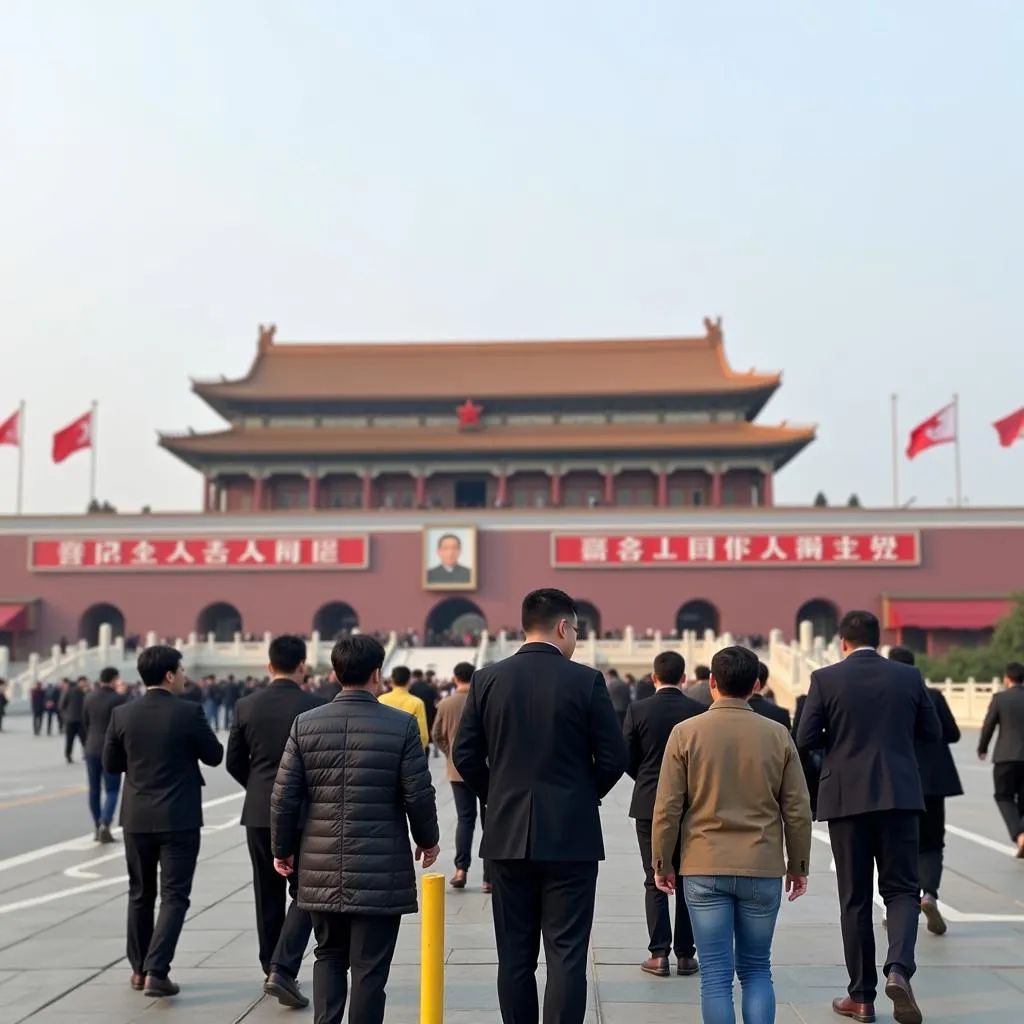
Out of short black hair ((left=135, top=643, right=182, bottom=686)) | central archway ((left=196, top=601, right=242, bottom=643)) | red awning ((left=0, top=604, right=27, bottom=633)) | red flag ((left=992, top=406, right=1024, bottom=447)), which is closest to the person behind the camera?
short black hair ((left=135, top=643, right=182, bottom=686))

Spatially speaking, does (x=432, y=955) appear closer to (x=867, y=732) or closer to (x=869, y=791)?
(x=869, y=791)

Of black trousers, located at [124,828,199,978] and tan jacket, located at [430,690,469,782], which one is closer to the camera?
black trousers, located at [124,828,199,978]

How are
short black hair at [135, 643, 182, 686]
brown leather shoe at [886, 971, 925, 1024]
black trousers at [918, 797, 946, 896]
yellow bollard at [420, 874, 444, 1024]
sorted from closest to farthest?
yellow bollard at [420, 874, 444, 1024] → brown leather shoe at [886, 971, 925, 1024] → short black hair at [135, 643, 182, 686] → black trousers at [918, 797, 946, 896]

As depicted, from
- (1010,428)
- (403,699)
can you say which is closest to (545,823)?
(403,699)

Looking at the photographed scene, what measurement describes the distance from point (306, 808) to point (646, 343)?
36744 mm

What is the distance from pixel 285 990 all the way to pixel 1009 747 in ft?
17.3

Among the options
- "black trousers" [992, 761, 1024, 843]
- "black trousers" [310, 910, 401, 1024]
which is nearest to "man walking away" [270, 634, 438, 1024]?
"black trousers" [310, 910, 401, 1024]

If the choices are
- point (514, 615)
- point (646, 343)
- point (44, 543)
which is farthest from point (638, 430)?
point (44, 543)

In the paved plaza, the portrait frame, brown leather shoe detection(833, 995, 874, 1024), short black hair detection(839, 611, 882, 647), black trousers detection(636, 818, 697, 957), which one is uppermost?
the portrait frame

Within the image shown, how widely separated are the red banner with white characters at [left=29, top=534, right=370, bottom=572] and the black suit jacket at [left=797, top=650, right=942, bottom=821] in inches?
1135

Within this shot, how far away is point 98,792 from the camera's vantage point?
934 cm

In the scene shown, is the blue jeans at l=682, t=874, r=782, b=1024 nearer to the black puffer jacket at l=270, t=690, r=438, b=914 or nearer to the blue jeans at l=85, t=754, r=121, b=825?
Result: the black puffer jacket at l=270, t=690, r=438, b=914

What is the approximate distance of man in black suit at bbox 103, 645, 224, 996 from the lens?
507cm

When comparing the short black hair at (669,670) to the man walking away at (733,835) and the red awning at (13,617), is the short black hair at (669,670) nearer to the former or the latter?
the man walking away at (733,835)
